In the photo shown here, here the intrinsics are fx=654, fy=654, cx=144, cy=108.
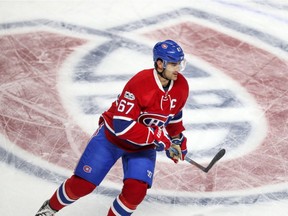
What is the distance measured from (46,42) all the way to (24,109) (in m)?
1.26

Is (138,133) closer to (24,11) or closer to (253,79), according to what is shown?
(253,79)

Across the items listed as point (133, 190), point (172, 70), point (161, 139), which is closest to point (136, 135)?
point (161, 139)

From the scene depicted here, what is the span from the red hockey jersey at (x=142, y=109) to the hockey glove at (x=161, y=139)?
0.10 feet

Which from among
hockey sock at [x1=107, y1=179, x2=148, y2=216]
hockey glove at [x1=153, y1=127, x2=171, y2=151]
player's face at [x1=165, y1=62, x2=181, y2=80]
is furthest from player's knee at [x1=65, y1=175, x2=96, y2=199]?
player's face at [x1=165, y1=62, x2=181, y2=80]

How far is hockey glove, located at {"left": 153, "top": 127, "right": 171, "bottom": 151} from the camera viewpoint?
11.7 feet

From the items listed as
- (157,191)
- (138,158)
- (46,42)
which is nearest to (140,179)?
(138,158)

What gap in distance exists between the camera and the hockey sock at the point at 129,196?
3.53 m

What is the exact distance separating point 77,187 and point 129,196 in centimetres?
31

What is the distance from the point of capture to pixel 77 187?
3627 millimetres

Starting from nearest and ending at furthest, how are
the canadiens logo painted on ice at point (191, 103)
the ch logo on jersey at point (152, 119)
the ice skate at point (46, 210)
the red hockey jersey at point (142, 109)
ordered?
the red hockey jersey at point (142, 109), the ch logo on jersey at point (152, 119), the ice skate at point (46, 210), the canadiens logo painted on ice at point (191, 103)

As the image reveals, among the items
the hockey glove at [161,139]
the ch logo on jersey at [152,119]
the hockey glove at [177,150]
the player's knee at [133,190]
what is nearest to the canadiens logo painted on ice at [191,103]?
the ch logo on jersey at [152,119]

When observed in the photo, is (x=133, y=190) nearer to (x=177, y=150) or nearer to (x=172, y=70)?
(x=177, y=150)

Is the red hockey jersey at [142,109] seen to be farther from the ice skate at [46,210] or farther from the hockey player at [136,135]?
the ice skate at [46,210]

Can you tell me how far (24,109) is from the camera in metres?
5.08
